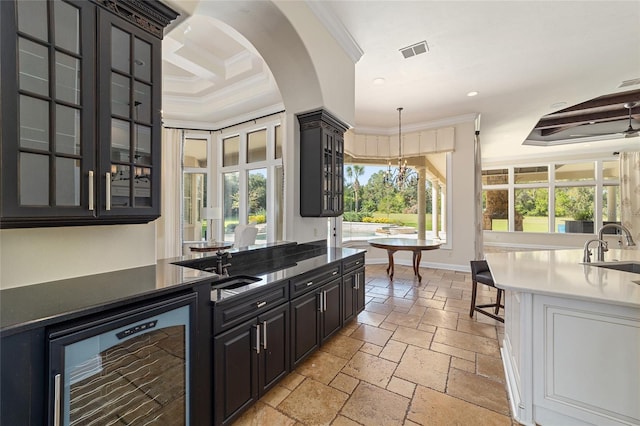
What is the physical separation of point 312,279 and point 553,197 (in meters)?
10.2

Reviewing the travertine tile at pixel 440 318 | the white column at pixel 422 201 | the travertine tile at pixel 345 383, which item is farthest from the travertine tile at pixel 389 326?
the white column at pixel 422 201

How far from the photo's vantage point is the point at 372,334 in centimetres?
306

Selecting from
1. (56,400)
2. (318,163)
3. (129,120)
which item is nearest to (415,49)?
(318,163)

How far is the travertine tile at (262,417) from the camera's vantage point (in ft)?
5.84

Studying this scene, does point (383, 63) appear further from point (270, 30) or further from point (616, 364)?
point (616, 364)

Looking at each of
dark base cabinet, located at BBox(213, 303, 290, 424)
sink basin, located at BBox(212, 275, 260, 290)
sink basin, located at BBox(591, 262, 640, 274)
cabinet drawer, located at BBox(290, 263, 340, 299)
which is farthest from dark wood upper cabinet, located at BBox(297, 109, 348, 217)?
sink basin, located at BBox(591, 262, 640, 274)

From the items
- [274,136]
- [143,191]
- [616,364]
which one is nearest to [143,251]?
[143,191]

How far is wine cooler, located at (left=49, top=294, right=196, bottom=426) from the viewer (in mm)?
1059

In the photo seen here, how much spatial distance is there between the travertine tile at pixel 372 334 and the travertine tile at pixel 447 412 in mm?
841

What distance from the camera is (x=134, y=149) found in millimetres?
1523

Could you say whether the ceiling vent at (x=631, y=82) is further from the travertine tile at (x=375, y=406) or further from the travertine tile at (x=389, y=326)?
the travertine tile at (x=375, y=406)

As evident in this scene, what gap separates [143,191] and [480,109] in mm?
6022

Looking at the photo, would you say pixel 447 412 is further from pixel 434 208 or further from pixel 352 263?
pixel 434 208

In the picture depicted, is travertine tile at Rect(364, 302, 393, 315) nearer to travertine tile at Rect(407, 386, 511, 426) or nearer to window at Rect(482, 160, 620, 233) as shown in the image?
travertine tile at Rect(407, 386, 511, 426)
